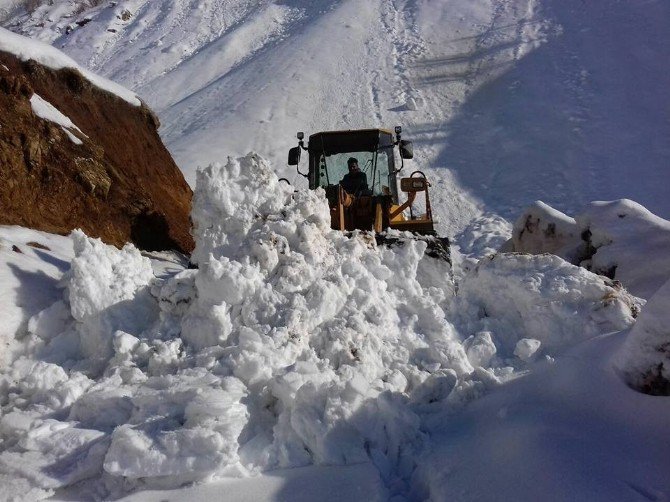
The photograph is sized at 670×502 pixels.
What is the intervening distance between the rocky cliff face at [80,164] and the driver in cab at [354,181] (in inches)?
85.8

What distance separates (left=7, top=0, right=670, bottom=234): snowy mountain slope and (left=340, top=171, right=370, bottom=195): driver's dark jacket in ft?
14.1

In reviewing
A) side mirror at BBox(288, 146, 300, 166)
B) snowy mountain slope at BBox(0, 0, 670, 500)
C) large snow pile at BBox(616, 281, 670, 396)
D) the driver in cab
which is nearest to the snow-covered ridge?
side mirror at BBox(288, 146, 300, 166)

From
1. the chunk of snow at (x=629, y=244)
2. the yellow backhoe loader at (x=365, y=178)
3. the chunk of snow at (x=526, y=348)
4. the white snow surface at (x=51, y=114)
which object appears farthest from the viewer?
the yellow backhoe loader at (x=365, y=178)

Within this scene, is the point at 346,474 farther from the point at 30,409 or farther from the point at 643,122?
the point at 643,122

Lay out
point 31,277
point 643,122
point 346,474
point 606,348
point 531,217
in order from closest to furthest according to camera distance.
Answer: point 346,474, point 606,348, point 31,277, point 531,217, point 643,122

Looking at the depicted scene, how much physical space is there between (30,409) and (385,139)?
19.4 feet

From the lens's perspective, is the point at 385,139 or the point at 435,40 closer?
the point at 385,139

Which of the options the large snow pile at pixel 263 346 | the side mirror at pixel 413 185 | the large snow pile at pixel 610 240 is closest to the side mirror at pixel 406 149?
the side mirror at pixel 413 185

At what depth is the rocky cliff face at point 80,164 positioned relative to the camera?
587cm

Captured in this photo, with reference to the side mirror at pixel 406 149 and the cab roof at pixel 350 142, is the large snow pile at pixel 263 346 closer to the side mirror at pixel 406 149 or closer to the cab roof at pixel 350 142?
the side mirror at pixel 406 149

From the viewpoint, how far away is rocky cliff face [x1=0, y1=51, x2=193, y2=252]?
5.87 m

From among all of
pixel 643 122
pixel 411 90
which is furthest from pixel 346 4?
pixel 643 122

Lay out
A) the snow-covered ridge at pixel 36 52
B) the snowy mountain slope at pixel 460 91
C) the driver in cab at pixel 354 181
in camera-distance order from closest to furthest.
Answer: the snow-covered ridge at pixel 36 52 < the driver in cab at pixel 354 181 < the snowy mountain slope at pixel 460 91

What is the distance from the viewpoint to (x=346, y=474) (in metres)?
3.00
